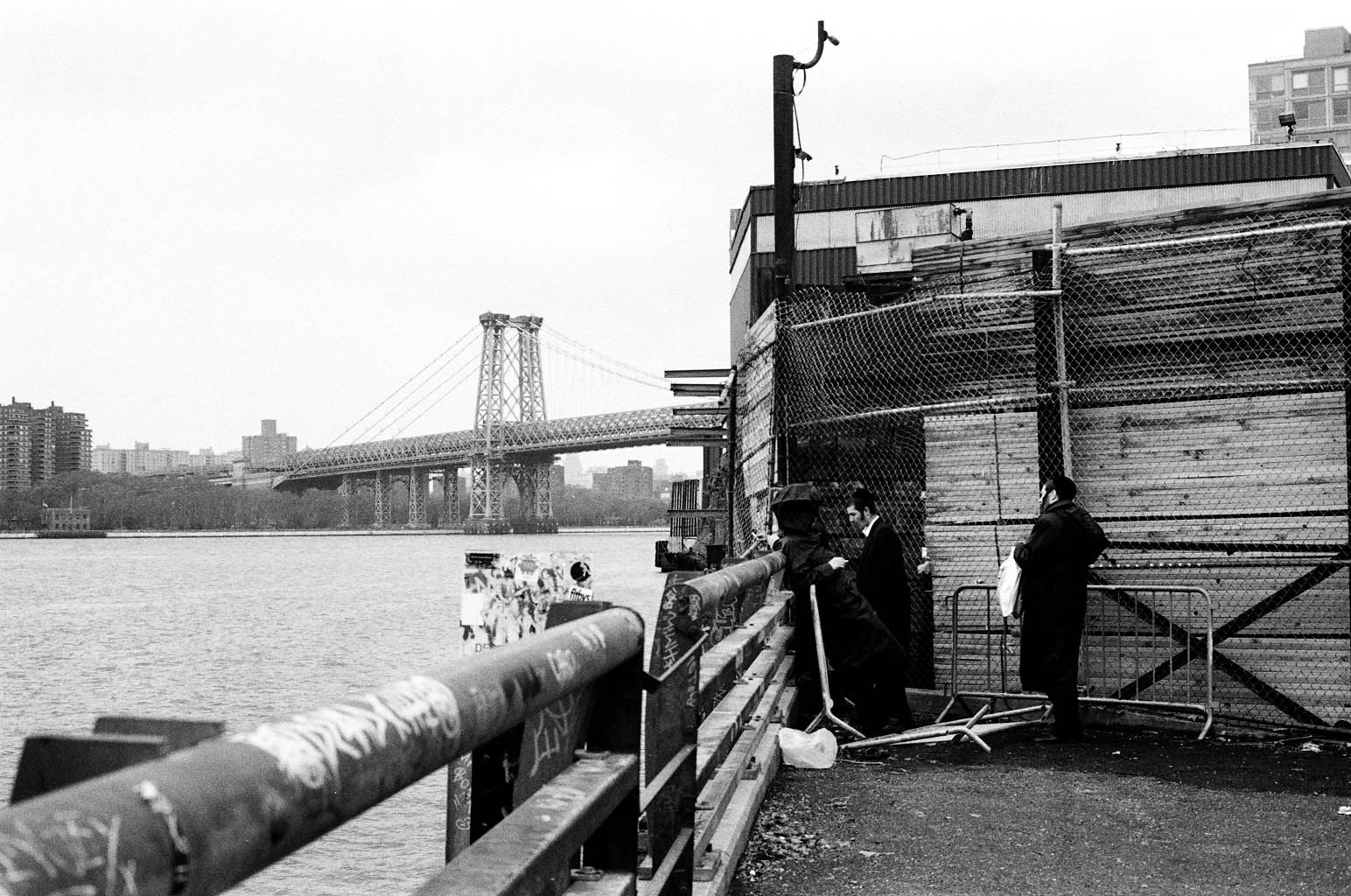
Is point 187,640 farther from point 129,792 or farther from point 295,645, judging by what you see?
point 129,792

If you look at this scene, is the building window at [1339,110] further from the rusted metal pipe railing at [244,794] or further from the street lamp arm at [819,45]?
the rusted metal pipe railing at [244,794]

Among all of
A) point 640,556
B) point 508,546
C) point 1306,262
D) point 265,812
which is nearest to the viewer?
point 265,812

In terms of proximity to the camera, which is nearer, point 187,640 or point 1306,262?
point 1306,262

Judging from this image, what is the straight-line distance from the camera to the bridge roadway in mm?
73250

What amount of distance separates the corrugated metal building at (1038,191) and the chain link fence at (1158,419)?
33.8m

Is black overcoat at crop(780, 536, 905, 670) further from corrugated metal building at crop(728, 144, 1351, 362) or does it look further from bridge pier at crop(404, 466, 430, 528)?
bridge pier at crop(404, 466, 430, 528)

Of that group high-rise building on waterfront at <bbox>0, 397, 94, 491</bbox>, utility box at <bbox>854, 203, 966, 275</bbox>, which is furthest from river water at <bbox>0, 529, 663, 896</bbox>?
high-rise building on waterfront at <bbox>0, 397, 94, 491</bbox>

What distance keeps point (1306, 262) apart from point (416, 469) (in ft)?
270

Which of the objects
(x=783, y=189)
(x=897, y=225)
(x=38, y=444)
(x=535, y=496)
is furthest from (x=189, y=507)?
(x=783, y=189)

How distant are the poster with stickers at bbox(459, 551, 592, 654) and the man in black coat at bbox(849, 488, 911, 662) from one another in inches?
159

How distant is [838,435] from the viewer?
1083 cm

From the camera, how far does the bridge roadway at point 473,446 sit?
73250mm

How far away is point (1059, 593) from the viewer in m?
8.32

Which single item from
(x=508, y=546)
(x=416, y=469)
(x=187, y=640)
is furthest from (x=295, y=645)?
(x=416, y=469)
